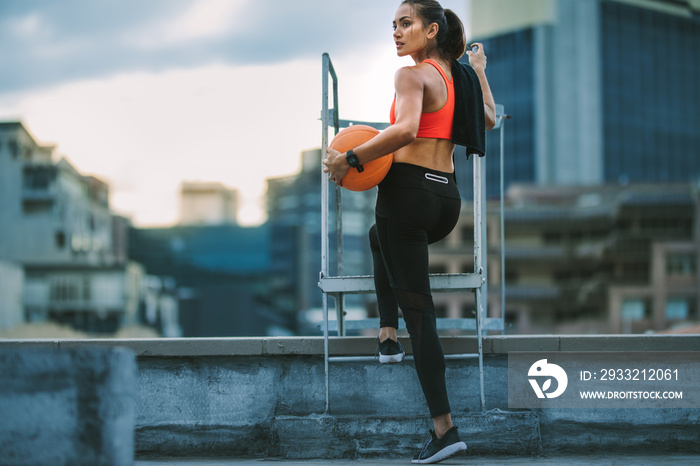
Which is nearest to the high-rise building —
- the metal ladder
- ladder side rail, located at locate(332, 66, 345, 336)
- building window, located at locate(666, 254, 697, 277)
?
building window, located at locate(666, 254, 697, 277)

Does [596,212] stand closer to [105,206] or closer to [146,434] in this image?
[105,206]

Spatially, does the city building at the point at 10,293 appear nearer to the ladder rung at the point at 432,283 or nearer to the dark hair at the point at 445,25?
the ladder rung at the point at 432,283

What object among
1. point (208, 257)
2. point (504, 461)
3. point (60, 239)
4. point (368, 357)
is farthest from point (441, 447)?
point (208, 257)

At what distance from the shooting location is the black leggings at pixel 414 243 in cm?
361

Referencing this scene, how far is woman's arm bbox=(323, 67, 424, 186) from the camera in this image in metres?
3.48

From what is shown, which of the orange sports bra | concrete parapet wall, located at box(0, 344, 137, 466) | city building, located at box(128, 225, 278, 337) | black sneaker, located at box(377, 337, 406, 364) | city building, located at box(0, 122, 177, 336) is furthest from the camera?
city building, located at box(128, 225, 278, 337)

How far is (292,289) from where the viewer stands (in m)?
132

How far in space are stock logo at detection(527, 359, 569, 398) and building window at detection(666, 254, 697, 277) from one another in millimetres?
78310

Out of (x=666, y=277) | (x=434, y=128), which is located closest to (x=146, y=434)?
(x=434, y=128)

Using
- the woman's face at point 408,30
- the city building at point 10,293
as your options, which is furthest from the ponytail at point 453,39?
the city building at point 10,293

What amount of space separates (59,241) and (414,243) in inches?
3631

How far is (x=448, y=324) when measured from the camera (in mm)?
4926

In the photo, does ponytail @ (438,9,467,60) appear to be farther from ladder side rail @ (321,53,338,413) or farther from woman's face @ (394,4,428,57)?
ladder side rail @ (321,53,338,413)

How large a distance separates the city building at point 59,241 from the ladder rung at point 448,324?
73.7 m
